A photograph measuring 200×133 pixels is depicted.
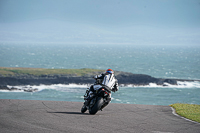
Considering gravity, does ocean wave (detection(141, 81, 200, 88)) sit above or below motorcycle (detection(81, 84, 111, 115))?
above

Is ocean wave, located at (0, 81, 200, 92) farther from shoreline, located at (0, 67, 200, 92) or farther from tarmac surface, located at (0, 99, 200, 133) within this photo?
tarmac surface, located at (0, 99, 200, 133)

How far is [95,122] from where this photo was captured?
37.7ft

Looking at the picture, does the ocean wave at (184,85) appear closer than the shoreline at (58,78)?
No

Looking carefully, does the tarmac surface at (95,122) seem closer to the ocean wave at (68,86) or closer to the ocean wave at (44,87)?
the ocean wave at (44,87)

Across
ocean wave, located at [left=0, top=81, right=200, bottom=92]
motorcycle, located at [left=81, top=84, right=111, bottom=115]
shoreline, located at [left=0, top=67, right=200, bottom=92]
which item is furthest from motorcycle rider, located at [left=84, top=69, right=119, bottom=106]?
shoreline, located at [left=0, top=67, right=200, bottom=92]

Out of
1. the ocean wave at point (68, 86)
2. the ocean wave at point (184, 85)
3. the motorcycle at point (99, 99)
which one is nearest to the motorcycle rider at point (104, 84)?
the motorcycle at point (99, 99)

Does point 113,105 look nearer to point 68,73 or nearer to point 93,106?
point 93,106

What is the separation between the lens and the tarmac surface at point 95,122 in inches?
402

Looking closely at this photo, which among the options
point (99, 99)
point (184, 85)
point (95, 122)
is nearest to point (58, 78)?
point (184, 85)

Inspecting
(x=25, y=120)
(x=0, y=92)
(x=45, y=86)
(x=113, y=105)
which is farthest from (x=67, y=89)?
(x=25, y=120)

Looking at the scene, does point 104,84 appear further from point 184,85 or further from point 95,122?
point 184,85

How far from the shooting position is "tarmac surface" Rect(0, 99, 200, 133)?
10203 mm

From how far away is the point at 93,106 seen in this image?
42.9 feet

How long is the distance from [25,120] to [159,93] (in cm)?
6438
